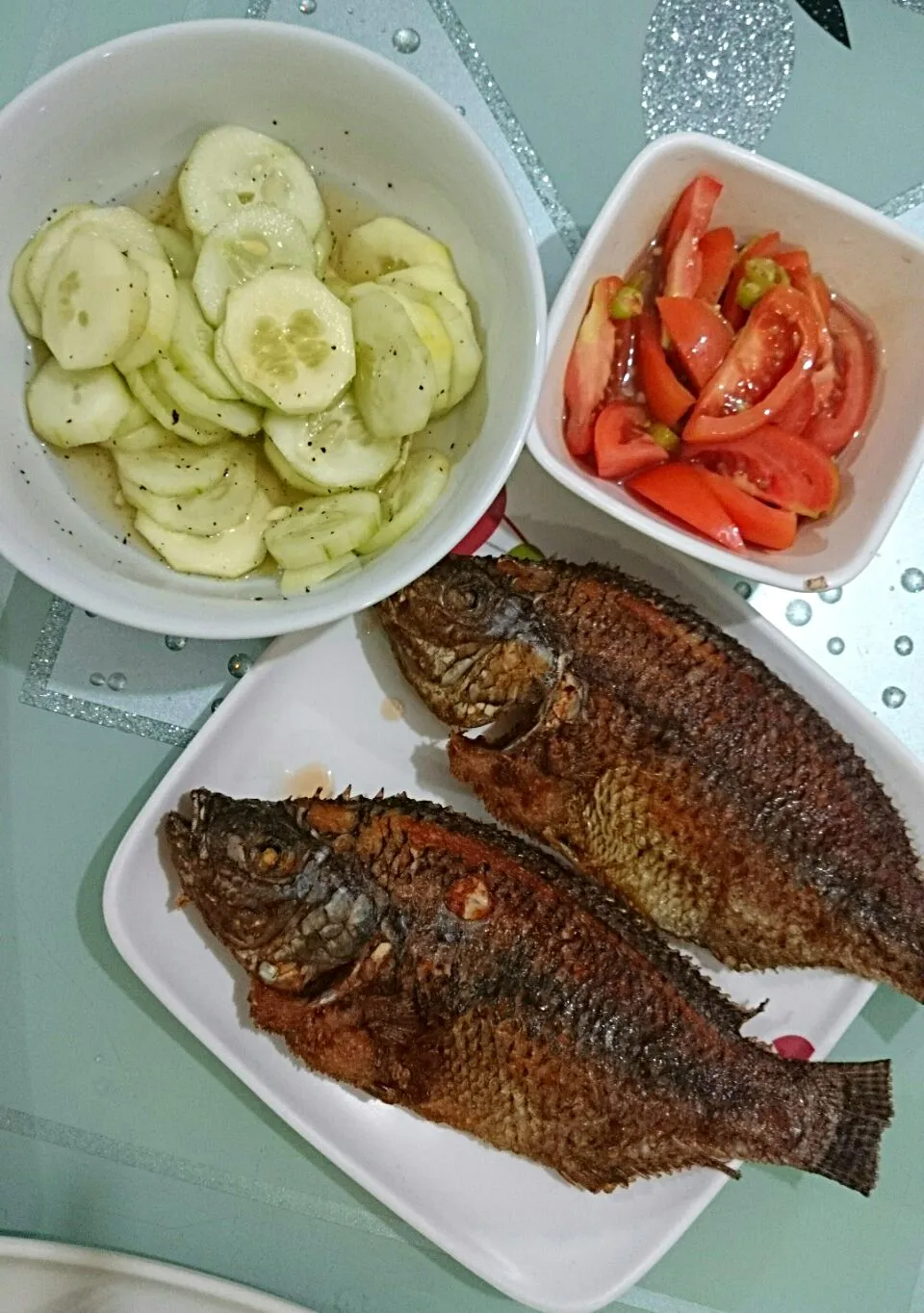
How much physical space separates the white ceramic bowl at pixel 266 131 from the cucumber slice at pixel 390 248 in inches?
0.8

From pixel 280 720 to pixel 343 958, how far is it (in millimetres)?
344

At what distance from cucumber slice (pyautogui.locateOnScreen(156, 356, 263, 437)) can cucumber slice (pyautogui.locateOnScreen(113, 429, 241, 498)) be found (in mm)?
49

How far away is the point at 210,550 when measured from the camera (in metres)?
1.21

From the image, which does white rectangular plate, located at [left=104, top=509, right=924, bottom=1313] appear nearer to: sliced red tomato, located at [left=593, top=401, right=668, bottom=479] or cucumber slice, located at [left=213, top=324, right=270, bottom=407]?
sliced red tomato, located at [left=593, top=401, right=668, bottom=479]

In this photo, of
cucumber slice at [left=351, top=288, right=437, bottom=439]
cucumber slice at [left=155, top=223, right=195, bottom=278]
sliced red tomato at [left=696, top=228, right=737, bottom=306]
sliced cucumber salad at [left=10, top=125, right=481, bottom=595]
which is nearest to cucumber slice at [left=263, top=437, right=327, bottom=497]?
sliced cucumber salad at [left=10, top=125, right=481, bottom=595]

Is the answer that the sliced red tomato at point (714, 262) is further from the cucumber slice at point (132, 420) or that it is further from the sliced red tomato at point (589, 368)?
the cucumber slice at point (132, 420)

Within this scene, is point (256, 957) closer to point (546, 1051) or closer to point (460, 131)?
point (546, 1051)

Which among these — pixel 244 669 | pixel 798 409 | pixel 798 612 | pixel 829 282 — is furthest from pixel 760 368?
pixel 244 669

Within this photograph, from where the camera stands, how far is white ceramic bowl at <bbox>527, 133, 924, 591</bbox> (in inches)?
49.4

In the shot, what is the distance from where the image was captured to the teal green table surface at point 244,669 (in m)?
1.47

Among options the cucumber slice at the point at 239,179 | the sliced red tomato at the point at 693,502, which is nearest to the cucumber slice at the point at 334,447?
the cucumber slice at the point at 239,179

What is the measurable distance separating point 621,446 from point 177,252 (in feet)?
1.91

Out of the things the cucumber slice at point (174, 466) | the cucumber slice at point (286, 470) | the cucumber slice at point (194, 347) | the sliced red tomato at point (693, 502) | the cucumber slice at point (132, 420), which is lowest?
the cucumber slice at point (174, 466)

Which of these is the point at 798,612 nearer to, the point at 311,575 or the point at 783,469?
the point at 783,469
